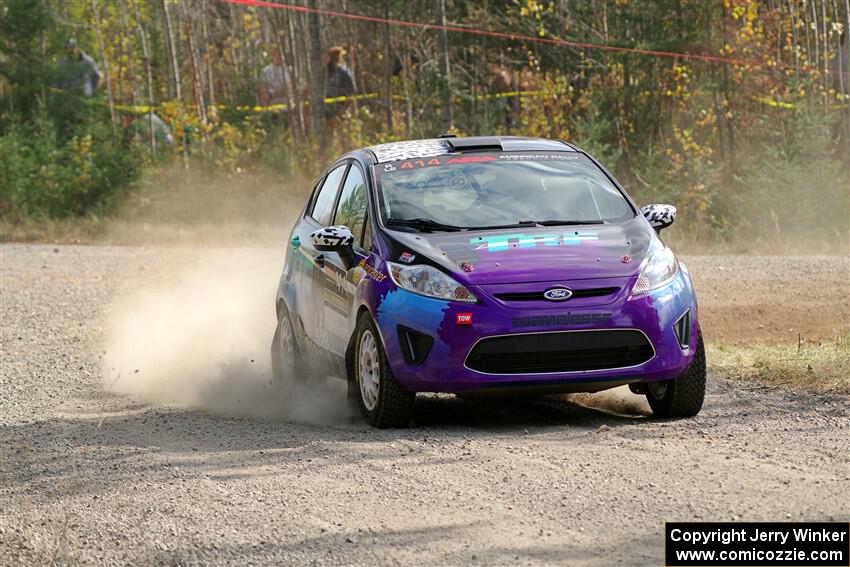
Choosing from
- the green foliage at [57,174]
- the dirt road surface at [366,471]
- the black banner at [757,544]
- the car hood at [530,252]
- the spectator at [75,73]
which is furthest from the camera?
the spectator at [75,73]

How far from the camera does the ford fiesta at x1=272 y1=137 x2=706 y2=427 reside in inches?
316

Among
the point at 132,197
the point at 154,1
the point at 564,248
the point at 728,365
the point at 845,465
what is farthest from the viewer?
the point at 154,1

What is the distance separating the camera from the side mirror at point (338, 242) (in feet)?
29.5

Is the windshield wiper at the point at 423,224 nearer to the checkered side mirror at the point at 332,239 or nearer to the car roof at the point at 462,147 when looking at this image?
the checkered side mirror at the point at 332,239

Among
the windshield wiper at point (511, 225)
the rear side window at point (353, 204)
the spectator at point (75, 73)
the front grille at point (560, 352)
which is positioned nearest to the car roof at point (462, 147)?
the rear side window at point (353, 204)

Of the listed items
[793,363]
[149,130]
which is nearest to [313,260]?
[793,363]

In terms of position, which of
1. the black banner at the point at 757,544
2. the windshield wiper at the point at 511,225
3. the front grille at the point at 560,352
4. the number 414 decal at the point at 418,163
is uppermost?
the number 414 decal at the point at 418,163

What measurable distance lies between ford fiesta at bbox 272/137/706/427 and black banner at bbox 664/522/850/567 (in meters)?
2.46

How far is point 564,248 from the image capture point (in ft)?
27.4

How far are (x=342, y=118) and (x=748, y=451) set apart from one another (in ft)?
83.0

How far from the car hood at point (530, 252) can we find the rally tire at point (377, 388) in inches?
19.5

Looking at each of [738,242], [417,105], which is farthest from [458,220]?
[417,105]

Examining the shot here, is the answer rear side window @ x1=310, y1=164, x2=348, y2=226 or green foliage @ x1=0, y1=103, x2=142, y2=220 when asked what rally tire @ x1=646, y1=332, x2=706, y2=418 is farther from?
green foliage @ x1=0, y1=103, x2=142, y2=220

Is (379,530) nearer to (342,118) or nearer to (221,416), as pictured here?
(221,416)
